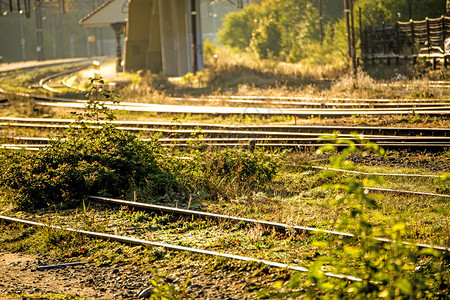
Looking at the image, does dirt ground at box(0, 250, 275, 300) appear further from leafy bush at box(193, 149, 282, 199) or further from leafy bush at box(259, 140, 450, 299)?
leafy bush at box(193, 149, 282, 199)

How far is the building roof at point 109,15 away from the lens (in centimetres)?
4731

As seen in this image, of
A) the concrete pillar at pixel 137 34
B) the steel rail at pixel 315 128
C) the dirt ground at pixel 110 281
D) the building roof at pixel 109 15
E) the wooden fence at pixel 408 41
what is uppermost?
the building roof at pixel 109 15

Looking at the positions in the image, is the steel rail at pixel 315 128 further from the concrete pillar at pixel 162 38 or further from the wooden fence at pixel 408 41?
the concrete pillar at pixel 162 38

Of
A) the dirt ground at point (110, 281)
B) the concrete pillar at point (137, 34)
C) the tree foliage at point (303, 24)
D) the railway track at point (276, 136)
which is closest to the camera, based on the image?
the dirt ground at point (110, 281)

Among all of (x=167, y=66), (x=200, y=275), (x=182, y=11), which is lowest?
(x=200, y=275)

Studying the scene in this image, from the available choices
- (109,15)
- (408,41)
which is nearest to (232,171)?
(408,41)

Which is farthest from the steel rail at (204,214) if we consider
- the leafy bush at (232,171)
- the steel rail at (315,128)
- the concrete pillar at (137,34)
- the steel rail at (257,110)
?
the concrete pillar at (137,34)

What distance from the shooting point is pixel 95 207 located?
1000 cm

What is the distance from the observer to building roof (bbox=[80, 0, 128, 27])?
47.3 metres

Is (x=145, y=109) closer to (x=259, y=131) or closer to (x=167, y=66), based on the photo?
(x=259, y=131)

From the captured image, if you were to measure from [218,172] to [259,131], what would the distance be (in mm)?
4351

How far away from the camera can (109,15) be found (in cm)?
4772

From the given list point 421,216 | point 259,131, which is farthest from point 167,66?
point 421,216

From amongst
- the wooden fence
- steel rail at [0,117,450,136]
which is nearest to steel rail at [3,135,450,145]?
steel rail at [0,117,450,136]
